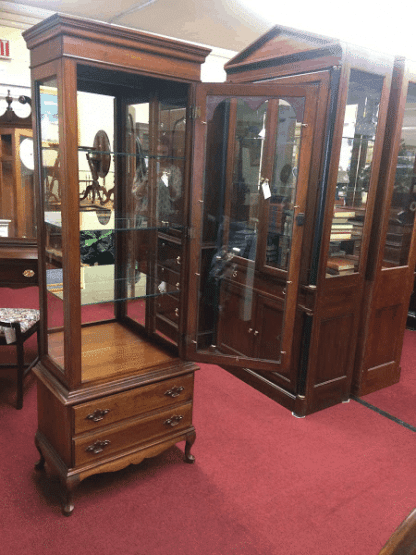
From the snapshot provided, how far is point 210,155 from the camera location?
2.55 m

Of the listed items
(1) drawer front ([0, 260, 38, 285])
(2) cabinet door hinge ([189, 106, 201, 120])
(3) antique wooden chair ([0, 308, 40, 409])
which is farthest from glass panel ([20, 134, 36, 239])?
(2) cabinet door hinge ([189, 106, 201, 120])

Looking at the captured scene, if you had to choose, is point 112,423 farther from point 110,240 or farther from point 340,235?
point 340,235

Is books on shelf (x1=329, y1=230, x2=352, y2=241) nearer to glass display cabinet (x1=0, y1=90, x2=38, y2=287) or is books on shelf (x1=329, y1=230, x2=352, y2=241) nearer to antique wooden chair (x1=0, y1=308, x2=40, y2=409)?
antique wooden chair (x1=0, y1=308, x2=40, y2=409)

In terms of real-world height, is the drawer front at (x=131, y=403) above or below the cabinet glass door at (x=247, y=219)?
below

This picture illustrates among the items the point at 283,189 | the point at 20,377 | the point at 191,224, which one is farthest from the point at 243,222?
the point at 20,377

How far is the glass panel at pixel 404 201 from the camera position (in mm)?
3141

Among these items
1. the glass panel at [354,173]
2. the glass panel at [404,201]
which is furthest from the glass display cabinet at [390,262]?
the glass panel at [354,173]

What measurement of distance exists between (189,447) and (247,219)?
4.53 feet

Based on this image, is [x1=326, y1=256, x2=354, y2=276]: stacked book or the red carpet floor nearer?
the red carpet floor

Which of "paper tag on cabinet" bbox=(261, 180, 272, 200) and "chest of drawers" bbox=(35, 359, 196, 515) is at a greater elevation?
"paper tag on cabinet" bbox=(261, 180, 272, 200)

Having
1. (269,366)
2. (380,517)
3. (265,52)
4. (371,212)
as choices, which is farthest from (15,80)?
(380,517)

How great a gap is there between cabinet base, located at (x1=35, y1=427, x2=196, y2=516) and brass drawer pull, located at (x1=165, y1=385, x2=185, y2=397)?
8.8 inches

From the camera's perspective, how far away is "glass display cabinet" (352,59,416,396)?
9.59 feet

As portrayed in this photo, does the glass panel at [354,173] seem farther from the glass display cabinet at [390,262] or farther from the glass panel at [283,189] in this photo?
the glass panel at [283,189]
